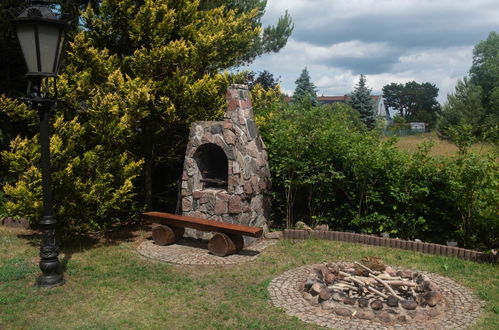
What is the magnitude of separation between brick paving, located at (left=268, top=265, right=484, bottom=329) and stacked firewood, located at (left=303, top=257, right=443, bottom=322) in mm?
145

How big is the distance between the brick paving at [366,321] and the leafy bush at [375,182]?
6.08ft

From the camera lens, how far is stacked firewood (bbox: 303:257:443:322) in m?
4.79

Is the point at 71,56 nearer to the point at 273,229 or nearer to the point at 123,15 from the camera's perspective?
the point at 123,15

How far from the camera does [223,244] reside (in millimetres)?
6977

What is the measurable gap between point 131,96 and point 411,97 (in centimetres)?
7258

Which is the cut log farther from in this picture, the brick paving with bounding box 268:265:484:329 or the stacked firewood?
the stacked firewood

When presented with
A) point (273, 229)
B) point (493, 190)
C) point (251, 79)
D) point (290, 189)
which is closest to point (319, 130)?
point (290, 189)

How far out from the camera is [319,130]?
8.18m

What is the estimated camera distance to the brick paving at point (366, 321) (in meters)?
4.45

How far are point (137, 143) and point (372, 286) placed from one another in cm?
638

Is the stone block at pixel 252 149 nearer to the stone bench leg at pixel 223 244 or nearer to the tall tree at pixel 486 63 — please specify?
the stone bench leg at pixel 223 244

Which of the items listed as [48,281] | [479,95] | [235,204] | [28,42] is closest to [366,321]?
[235,204]

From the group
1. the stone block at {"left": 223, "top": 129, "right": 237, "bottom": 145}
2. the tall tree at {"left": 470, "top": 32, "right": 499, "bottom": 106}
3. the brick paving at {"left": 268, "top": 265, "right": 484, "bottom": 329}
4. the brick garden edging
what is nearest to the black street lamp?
the brick paving at {"left": 268, "top": 265, "right": 484, "bottom": 329}

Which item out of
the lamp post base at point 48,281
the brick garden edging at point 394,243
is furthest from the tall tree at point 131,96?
the brick garden edging at point 394,243
